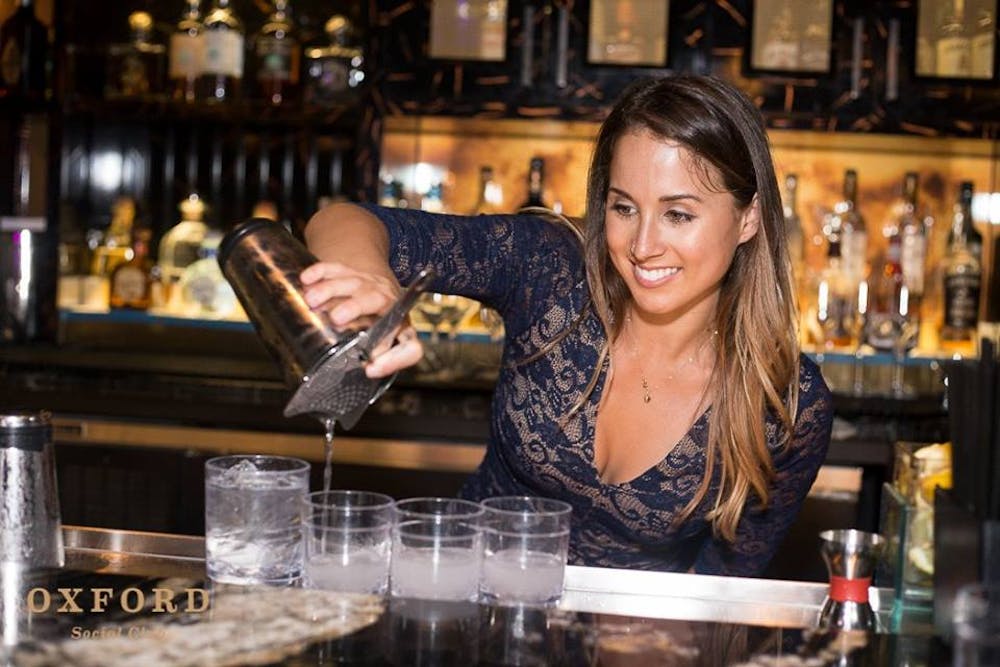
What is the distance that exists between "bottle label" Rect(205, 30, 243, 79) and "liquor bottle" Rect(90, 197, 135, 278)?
0.49 m

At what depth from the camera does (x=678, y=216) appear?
1788 millimetres

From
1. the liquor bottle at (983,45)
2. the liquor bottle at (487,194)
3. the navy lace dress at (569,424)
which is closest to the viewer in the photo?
the navy lace dress at (569,424)

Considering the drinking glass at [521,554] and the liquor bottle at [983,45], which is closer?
the drinking glass at [521,554]

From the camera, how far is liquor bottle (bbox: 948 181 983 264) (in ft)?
12.4

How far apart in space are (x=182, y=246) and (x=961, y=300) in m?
2.20

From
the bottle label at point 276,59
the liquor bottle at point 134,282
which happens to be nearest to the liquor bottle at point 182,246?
the liquor bottle at point 134,282

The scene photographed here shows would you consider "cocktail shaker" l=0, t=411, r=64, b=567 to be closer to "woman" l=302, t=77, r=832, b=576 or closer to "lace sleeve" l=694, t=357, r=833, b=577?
"woman" l=302, t=77, r=832, b=576

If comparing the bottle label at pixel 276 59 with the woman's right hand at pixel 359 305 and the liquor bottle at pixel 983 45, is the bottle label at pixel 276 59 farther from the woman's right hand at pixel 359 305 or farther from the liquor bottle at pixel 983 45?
the woman's right hand at pixel 359 305

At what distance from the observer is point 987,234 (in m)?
3.85

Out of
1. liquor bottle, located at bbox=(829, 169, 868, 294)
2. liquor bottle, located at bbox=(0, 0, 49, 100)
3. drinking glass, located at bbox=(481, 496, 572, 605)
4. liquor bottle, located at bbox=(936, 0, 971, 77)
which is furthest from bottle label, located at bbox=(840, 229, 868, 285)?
drinking glass, located at bbox=(481, 496, 572, 605)

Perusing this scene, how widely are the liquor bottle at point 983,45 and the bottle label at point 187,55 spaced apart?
2.10 metres

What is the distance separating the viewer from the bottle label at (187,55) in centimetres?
393

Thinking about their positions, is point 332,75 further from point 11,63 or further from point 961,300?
point 961,300

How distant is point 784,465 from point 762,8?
2.07m
